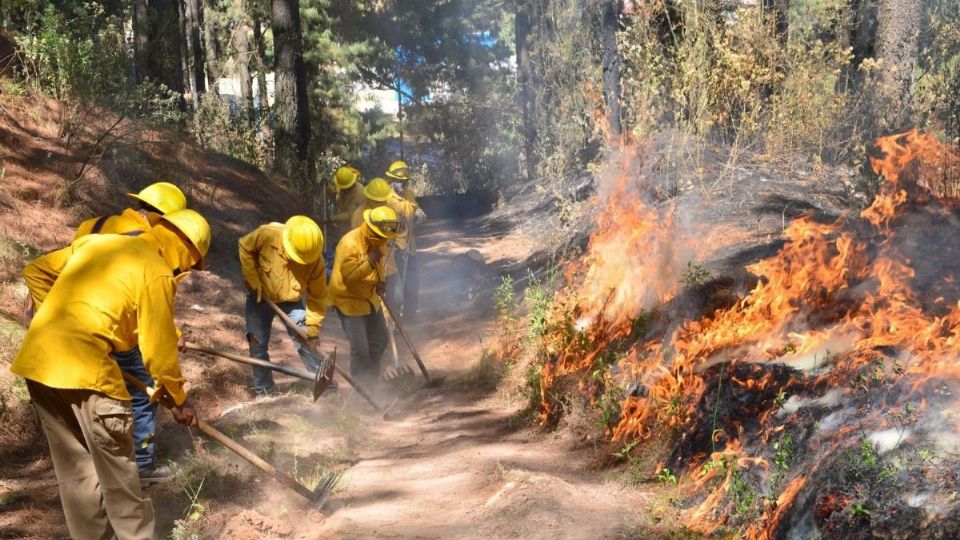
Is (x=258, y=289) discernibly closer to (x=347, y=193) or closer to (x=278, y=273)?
(x=278, y=273)

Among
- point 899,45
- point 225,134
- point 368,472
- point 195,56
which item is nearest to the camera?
point 368,472

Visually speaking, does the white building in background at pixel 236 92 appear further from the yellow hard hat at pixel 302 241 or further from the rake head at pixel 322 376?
the rake head at pixel 322 376

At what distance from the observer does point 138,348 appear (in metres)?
5.24

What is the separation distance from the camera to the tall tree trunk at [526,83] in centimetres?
2542

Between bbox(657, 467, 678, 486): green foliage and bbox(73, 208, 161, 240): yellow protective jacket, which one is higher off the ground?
bbox(73, 208, 161, 240): yellow protective jacket

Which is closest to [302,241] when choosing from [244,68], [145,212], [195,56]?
[145,212]

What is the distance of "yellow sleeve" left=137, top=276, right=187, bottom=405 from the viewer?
4.14 metres

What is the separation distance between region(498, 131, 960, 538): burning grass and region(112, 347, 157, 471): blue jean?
316 cm

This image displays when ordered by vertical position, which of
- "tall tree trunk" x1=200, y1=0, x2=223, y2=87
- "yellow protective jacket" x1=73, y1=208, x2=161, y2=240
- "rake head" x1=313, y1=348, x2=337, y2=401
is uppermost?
"tall tree trunk" x1=200, y1=0, x2=223, y2=87

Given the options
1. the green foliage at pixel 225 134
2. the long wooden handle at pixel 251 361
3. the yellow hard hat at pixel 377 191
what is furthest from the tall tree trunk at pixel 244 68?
the long wooden handle at pixel 251 361

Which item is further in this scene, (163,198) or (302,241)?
(302,241)

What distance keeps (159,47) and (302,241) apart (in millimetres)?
9567

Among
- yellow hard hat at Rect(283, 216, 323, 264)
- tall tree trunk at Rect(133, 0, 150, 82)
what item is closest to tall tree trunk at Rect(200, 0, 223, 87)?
tall tree trunk at Rect(133, 0, 150, 82)

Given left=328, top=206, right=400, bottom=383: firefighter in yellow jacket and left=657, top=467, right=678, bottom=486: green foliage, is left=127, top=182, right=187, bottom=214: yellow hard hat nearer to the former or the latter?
left=328, top=206, right=400, bottom=383: firefighter in yellow jacket
